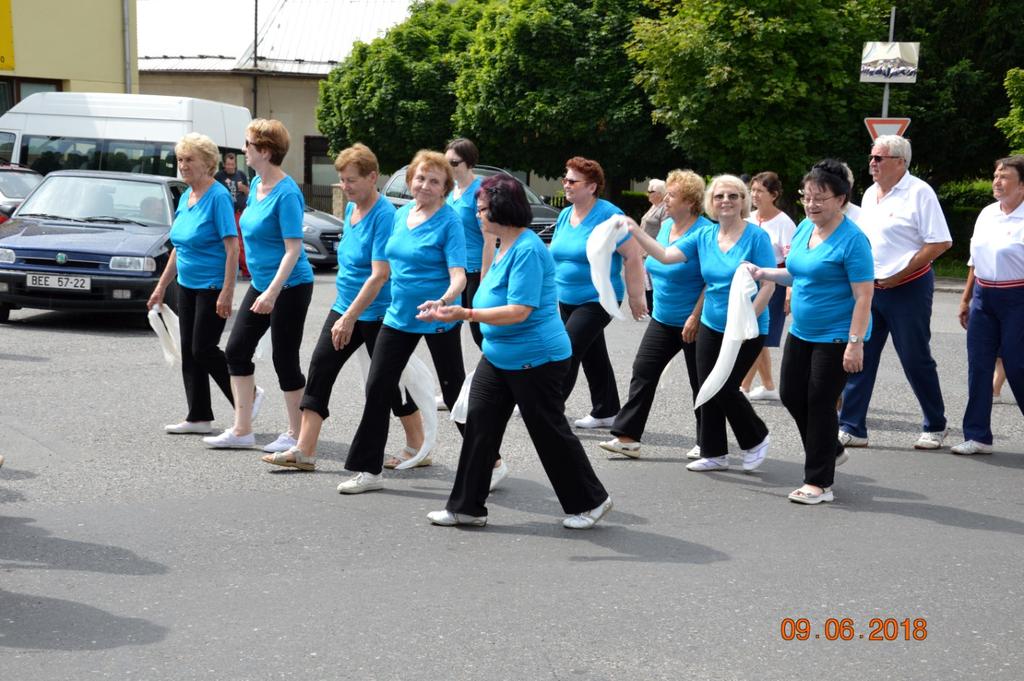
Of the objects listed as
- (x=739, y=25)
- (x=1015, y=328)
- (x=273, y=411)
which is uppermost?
(x=739, y=25)

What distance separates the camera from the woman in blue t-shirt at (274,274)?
723 cm

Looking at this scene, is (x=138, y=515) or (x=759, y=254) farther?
(x=759, y=254)

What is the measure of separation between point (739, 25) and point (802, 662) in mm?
21500

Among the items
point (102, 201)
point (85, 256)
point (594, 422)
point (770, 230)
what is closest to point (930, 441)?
point (594, 422)

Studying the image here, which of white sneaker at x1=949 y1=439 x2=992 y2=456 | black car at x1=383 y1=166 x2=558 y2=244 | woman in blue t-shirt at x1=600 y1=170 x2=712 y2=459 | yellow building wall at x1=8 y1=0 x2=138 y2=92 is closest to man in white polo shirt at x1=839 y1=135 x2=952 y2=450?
white sneaker at x1=949 y1=439 x2=992 y2=456

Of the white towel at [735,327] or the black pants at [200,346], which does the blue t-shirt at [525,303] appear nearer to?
the white towel at [735,327]

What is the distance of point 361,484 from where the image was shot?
6.71m

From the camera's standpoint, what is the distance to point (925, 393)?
824cm

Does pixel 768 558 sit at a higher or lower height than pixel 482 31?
lower

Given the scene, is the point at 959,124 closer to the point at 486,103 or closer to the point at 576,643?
the point at 486,103

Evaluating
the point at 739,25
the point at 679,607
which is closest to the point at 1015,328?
the point at 679,607

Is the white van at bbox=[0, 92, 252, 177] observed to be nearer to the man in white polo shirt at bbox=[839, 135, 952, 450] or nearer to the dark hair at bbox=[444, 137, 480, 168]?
the dark hair at bbox=[444, 137, 480, 168]

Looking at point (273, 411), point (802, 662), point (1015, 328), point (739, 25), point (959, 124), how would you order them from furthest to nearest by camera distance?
point (959, 124)
point (739, 25)
point (273, 411)
point (1015, 328)
point (802, 662)

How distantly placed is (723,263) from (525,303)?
6.48 feet
